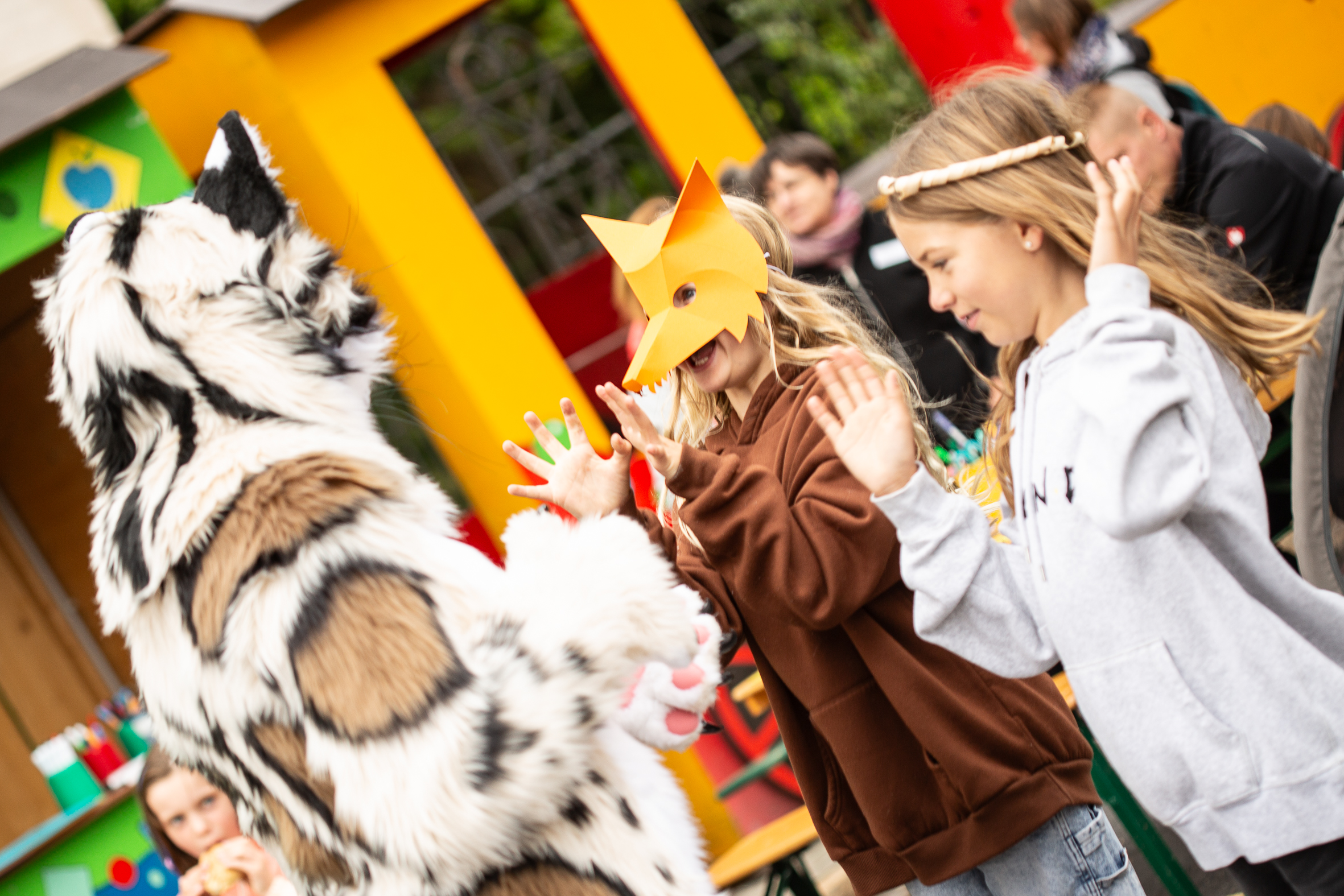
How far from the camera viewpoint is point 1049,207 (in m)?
1.56

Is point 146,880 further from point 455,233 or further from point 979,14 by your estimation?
point 979,14

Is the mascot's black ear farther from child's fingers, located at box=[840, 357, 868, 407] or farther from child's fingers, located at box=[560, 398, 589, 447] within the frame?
child's fingers, located at box=[840, 357, 868, 407]

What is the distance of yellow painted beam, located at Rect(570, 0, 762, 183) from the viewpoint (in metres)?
4.80

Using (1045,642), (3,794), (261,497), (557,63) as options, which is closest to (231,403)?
(261,497)

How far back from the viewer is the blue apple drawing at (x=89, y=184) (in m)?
3.58

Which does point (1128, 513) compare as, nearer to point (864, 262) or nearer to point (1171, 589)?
point (1171, 589)

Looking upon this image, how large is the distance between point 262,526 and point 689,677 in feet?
2.19

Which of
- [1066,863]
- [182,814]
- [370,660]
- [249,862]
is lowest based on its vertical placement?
[1066,863]

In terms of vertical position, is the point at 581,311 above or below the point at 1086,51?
above

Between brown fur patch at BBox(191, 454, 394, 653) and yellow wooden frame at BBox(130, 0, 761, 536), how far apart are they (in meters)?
2.81

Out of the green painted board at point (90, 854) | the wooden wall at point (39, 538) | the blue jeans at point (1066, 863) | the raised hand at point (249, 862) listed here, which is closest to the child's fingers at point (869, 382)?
the blue jeans at point (1066, 863)

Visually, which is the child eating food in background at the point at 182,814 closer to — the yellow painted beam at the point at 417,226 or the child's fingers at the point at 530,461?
the child's fingers at the point at 530,461

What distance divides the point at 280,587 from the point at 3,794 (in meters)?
3.70

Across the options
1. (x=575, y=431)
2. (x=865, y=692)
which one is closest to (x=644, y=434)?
(x=575, y=431)
